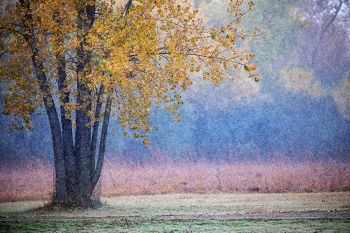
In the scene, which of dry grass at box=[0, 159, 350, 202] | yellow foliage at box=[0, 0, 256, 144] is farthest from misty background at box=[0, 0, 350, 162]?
yellow foliage at box=[0, 0, 256, 144]

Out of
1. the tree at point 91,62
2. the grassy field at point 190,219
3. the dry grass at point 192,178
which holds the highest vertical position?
the tree at point 91,62

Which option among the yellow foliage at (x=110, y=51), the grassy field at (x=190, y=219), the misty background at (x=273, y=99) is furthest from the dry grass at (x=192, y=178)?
the yellow foliage at (x=110, y=51)

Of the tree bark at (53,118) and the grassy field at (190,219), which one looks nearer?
the grassy field at (190,219)

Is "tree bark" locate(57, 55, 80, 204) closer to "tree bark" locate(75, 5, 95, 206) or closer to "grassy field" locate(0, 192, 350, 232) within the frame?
"tree bark" locate(75, 5, 95, 206)

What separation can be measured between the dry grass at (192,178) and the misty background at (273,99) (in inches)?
58.3

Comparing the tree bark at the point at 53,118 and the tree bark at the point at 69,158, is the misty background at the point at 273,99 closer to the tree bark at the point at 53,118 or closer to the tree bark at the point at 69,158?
the tree bark at the point at 69,158

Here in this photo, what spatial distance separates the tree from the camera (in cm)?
1166

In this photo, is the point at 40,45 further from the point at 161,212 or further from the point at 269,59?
the point at 269,59

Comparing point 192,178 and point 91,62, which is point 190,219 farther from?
point 192,178

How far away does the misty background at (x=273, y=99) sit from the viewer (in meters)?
23.3

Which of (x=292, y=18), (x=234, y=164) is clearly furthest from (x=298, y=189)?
(x=292, y=18)

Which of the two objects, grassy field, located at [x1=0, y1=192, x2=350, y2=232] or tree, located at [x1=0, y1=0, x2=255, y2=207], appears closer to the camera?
grassy field, located at [x1=0, y1=192, x2=350, y2=232]

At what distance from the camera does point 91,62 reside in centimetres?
1206

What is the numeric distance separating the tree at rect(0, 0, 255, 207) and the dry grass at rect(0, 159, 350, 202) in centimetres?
574
